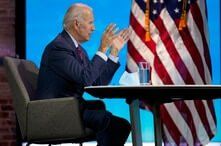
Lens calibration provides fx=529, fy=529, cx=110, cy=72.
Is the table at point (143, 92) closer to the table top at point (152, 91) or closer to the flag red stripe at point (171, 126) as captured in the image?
the table top at point (152, 91)

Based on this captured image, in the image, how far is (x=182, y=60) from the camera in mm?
4668

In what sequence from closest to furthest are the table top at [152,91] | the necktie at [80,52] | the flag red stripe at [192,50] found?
the table top at [152,91]
the necktie at [80,52]
the flag red stripe at [192,50]

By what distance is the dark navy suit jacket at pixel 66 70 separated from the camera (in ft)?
10.6

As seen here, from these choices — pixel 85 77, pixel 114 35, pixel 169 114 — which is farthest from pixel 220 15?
pixel 85 77

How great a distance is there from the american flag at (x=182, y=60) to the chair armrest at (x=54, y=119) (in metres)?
1.63

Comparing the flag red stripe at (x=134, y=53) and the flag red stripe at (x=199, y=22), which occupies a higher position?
the flag red stripe at (x=199, y=22)

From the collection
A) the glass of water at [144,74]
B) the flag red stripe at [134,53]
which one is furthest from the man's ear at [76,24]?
the flag red stripe at [134,53]

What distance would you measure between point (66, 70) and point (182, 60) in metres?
1.68

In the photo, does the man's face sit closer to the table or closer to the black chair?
the black chair

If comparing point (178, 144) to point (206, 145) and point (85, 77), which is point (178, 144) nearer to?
point (206, 145)

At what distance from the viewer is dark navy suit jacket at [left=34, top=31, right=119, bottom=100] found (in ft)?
10.6

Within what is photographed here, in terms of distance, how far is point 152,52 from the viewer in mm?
4754

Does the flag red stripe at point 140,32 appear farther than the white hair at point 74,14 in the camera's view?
Yes

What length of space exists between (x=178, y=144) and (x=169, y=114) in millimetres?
278
